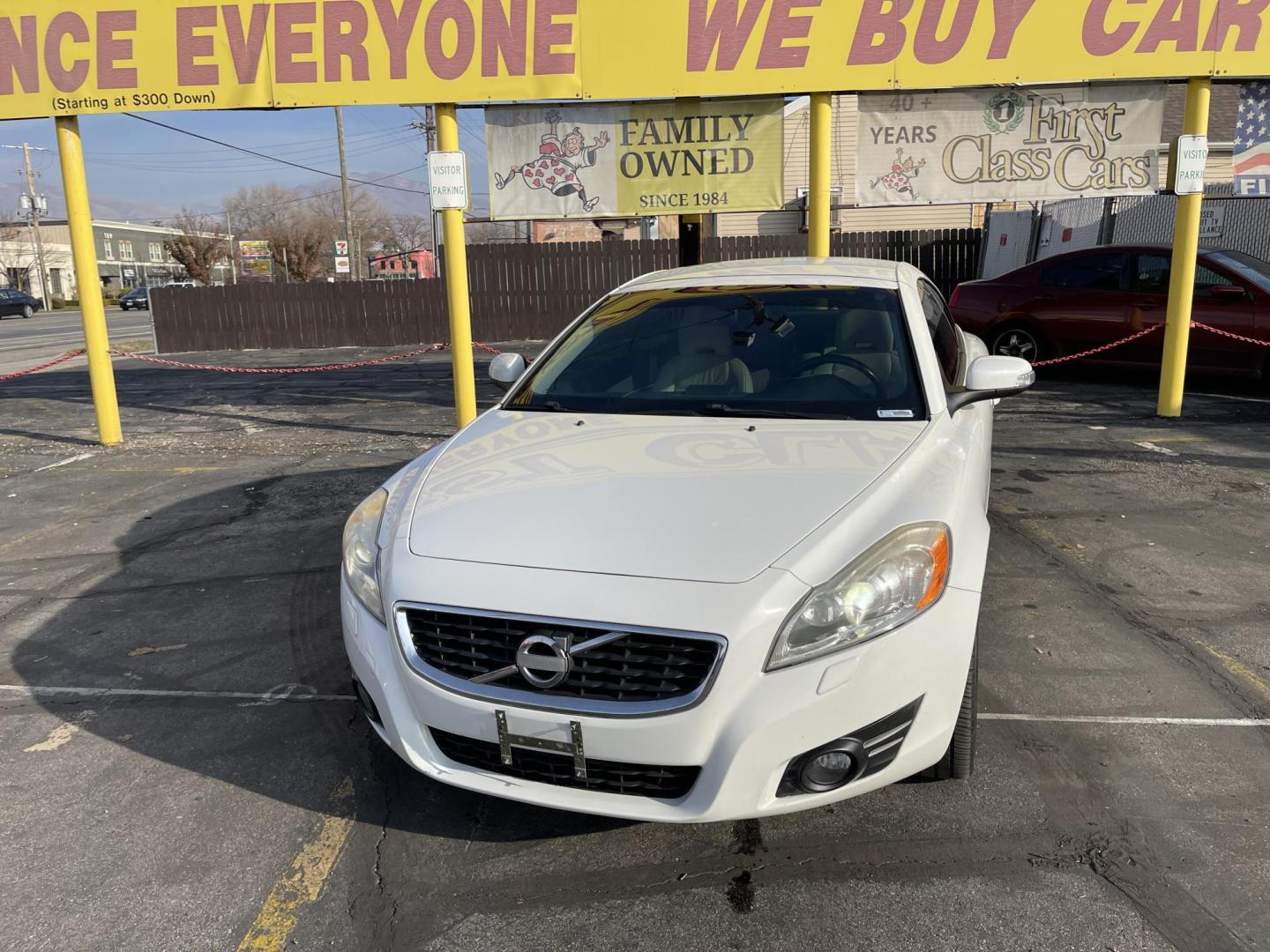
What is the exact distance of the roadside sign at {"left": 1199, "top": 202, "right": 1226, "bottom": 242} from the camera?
14.6 metres

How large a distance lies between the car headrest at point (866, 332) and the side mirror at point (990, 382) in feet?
1.07

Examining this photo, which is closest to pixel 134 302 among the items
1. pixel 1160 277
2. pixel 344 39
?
pixel 344 39

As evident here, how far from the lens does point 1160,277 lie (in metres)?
10.5

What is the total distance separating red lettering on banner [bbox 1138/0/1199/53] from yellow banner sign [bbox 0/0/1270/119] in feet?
0.04

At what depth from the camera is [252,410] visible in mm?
11398

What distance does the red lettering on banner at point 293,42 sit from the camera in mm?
7973

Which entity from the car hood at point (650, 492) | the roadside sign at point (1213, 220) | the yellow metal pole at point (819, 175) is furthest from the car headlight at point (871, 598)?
the roadside sign at point (1213, 220)

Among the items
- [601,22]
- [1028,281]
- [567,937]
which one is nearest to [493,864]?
[567,937]

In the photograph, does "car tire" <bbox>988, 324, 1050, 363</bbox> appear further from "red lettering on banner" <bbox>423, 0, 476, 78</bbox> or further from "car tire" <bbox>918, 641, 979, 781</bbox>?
"car tire" <bbox>918, 641, 979, 781</bbox>

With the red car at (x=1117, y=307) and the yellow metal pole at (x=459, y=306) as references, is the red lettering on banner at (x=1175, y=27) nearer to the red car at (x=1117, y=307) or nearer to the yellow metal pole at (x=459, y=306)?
the red car at (x=1117, y=307)

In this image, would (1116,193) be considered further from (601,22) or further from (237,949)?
(237,949)

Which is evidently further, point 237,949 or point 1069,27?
point 1069,27

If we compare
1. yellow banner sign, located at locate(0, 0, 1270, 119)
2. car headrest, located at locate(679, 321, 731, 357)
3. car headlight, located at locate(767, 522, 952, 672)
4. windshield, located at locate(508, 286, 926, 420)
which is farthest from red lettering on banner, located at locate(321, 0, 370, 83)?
car headlight, located at locate(767, 522, 952, 672)

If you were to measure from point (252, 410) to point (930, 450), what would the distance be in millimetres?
9986
